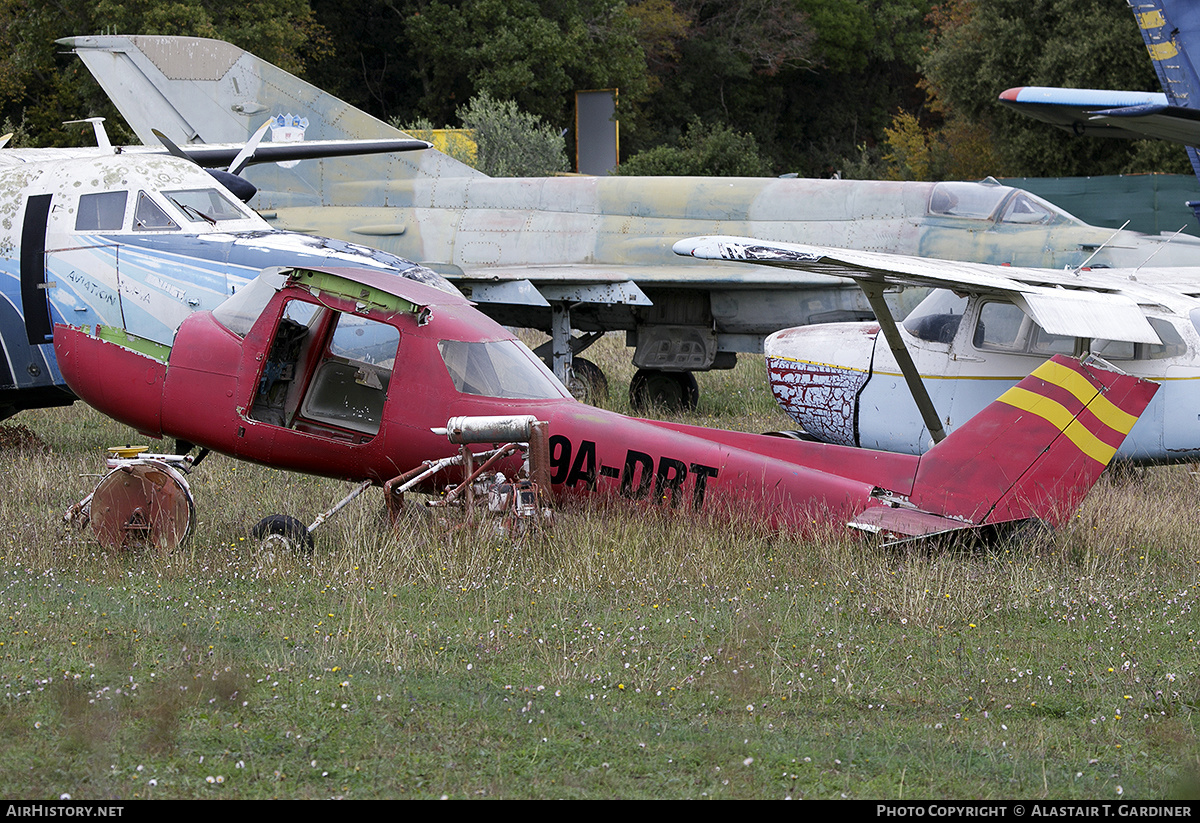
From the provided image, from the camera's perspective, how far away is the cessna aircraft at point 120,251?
9477mm

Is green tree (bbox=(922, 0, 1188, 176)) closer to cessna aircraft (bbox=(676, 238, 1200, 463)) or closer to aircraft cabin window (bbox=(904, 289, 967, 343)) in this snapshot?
cessna aircraft (bbox=(676, 238, 1200, 463))

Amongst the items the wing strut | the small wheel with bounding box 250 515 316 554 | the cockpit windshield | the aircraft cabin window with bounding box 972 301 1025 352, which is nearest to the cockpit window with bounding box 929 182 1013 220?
Result: the cockpit windshield

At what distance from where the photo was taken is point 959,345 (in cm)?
1002

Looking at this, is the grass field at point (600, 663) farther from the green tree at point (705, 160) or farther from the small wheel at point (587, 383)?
the green tree at point (705, 160)

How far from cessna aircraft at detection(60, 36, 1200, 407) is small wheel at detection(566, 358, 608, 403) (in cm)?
4

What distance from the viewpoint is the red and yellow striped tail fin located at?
7.59 m

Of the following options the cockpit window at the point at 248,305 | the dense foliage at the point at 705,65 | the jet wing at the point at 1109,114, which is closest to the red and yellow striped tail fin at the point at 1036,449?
the jet wing at the point at 1109,114

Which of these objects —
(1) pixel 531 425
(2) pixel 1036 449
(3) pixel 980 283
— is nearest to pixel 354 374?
(1) pixel 531 425

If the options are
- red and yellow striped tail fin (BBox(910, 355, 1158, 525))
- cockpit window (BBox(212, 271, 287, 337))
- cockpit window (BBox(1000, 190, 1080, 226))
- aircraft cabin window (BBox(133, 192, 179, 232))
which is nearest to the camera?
red and yellow striped tail fin (BBox(910, 355, 1158, 525))

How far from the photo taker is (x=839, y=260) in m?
8.77

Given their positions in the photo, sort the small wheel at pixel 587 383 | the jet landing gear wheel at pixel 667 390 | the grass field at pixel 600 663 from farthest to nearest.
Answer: the jet landing gear wheel at pixel 667 390 < the small wheel at pixel 587 383 < the grass field at pixel 600 663

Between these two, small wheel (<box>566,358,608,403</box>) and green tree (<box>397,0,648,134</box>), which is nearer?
small wheel (<box>566,358,608,403</box>)

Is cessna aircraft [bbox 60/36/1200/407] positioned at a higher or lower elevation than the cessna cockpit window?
higher

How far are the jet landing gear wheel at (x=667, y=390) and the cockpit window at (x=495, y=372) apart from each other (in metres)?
7.67
